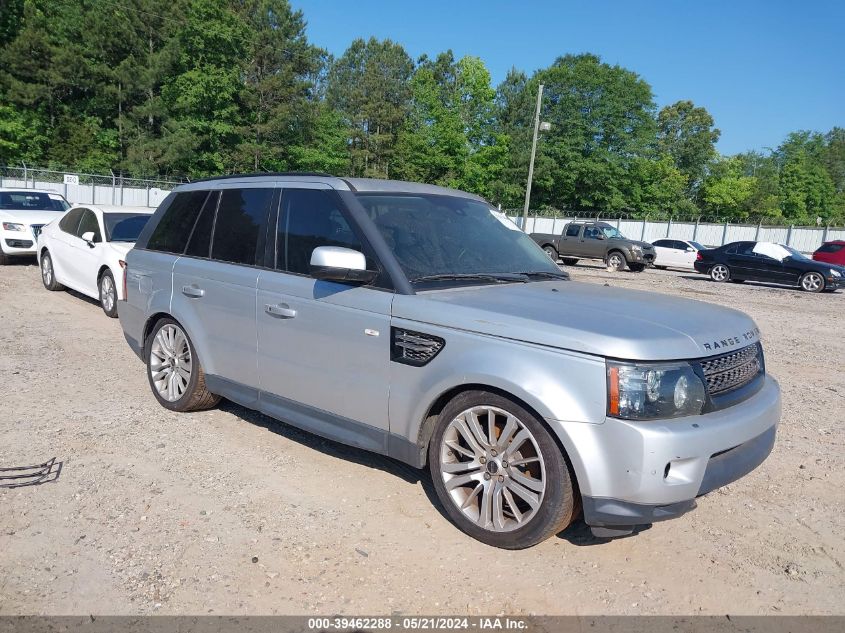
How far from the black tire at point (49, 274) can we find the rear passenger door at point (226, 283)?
744 centimetres

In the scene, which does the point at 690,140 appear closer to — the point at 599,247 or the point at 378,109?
the point at 378,109

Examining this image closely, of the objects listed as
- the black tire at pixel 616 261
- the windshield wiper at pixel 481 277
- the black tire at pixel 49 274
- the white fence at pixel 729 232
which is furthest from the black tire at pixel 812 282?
the white fence at pixel 729 232

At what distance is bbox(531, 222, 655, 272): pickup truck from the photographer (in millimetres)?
25109

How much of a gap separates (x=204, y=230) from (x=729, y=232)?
140 ft

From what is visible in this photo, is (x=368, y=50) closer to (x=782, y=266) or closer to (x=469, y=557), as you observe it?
(x=782, y=266)

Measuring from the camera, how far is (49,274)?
11500 mm

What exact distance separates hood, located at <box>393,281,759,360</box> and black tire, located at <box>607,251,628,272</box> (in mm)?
22048

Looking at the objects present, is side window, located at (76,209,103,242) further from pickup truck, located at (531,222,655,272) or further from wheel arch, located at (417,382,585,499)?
pickup truck, located at (531,222,655,272)

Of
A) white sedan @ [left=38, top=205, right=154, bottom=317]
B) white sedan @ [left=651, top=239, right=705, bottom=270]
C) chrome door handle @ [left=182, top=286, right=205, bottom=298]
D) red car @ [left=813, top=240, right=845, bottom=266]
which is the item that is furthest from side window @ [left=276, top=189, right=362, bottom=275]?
white sedan @ [left=651, top=239, right=705, bottom=270]

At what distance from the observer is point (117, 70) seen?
5166cm

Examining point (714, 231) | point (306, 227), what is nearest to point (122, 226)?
point (306, 227)

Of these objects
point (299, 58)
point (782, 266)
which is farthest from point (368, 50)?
point (782, 266)

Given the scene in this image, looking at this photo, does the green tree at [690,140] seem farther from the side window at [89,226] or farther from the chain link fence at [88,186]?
the side window at [89,226]

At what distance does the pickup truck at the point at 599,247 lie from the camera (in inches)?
989
